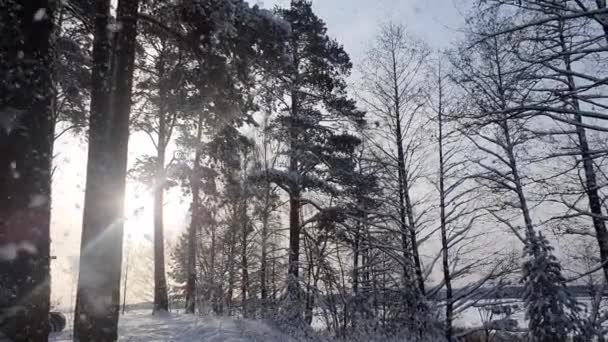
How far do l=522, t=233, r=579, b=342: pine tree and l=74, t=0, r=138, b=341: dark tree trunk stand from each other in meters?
11.1

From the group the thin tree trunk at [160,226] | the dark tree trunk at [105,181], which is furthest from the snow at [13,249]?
the thin tree trunk at [160,226]

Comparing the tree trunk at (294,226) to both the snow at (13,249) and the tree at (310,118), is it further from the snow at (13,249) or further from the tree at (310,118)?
the snow at (13,249)

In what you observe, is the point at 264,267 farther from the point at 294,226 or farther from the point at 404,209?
the point at 404,209

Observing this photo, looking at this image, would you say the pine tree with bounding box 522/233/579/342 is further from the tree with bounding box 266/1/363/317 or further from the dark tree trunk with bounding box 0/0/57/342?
the dark tree trunk with bounding box 0/0/57/342

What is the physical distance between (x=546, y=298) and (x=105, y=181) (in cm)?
1184

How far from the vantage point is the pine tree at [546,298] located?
35.2 ft

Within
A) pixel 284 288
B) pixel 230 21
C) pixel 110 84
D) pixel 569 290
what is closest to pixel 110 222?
pixel 110 84

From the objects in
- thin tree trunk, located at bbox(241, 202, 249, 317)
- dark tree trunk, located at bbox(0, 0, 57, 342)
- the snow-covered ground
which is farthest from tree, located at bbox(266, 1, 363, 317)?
dark tree trunk, located at bbox(0, 0, 57, 342)

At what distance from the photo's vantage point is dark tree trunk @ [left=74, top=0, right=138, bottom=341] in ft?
14.6

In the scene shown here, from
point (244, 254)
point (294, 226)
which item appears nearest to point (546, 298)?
point (294, 226)

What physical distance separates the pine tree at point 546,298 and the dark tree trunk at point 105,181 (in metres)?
11.1

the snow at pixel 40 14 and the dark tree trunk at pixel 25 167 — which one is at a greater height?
the snow at pixel 40 14

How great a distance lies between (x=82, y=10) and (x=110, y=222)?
142 inches

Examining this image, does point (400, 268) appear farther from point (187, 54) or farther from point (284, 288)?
point (187, 54)
